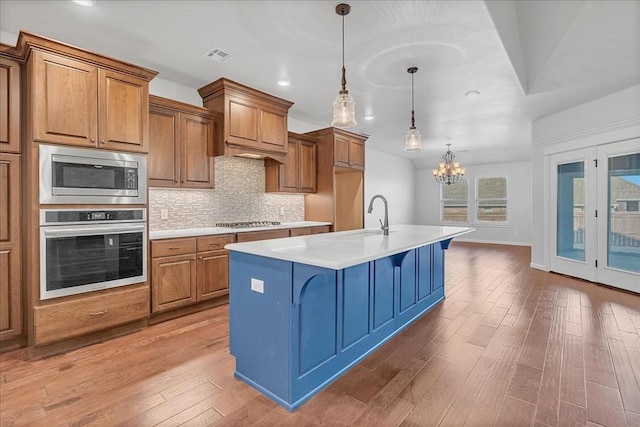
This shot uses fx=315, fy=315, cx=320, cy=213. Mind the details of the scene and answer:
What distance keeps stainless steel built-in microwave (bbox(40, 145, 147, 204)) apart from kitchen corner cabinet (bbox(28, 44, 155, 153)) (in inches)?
3.3

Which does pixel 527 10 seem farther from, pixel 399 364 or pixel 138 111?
pixel 138 111

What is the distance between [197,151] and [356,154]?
287 cm

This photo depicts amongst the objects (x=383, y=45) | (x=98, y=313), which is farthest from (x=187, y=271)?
(x=383, y=45)

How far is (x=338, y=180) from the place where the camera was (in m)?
6.03

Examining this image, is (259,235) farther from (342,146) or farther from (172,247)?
(342,146)

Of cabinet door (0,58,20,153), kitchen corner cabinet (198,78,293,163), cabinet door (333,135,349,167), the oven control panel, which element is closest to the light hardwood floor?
the oven control panel

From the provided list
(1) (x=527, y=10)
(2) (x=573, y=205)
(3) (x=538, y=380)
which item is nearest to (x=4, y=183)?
(3) (x=538, y=380)

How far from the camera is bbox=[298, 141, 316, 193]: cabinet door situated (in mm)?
5012

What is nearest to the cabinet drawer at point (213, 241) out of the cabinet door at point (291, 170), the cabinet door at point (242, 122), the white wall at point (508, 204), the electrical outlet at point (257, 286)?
the cabinet door at point (242, 122)

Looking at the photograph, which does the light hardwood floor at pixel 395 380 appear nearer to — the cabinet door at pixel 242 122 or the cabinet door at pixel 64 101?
the cabinet door at pixel 64 101

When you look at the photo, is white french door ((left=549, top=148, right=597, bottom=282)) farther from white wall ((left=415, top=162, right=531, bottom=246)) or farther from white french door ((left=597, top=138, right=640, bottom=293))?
white wall ((left=415, top=162, right=531, bottom=246))

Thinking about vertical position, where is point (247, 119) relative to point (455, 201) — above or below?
above

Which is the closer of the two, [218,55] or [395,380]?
[395,380]

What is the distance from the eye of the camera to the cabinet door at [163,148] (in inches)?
132
